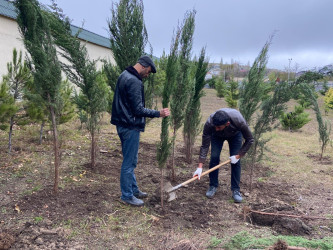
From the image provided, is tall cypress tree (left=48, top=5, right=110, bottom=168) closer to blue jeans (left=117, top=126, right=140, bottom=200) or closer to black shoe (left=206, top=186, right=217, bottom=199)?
blue jeans (left=117, top=126, right=140, bottom=200)

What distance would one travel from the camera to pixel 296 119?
40.3 ft

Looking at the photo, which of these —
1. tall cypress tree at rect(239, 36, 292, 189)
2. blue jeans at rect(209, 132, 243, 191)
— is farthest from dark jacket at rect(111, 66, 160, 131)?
tall cypress tree at rect(239, 36, 292, 189)

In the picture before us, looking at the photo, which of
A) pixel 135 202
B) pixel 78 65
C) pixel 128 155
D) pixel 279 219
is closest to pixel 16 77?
pixel 78 65

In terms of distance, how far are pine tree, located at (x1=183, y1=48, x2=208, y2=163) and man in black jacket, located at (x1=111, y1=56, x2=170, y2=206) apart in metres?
1.70

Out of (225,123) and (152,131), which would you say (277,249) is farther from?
(152,131)

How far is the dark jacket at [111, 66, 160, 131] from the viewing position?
3.59 m

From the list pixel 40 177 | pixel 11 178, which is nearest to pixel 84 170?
pixel 40 177

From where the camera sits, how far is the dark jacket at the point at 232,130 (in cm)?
416

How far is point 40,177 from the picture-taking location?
4.62 metres

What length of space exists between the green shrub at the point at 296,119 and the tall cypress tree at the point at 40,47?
11.0m

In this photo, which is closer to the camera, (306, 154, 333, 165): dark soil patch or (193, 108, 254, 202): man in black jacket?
(193, 108, 254, 202): man in black jacket

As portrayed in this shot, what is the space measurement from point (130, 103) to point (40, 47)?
1317mm

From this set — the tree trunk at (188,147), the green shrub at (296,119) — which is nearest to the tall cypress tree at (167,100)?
the tree trunk at (188,147)

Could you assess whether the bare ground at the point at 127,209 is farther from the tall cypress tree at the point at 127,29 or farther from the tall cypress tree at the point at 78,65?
the tall cypress tree at the point at 127,29
